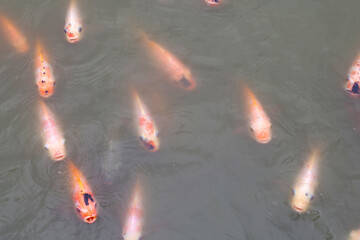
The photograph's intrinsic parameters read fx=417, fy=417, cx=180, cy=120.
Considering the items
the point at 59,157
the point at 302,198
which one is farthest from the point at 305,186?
the point at 59,157

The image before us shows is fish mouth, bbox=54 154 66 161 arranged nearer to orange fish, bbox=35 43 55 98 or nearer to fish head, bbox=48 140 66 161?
fish head, bbox=48 140 66 161

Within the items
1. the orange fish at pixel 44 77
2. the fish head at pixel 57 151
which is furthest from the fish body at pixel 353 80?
the orange fish at pixel 44 77

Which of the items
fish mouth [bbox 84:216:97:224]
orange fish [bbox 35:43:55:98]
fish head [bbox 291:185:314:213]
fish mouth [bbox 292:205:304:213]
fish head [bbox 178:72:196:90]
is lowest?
fish mouth [bbox 292:205:304:213]

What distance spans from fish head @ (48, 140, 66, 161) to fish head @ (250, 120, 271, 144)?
2.82 m

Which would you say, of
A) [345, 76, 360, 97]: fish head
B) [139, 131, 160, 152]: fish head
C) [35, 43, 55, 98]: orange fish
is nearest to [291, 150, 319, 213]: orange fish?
[345, 76, 360, 97]: fish head

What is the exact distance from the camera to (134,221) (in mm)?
5559

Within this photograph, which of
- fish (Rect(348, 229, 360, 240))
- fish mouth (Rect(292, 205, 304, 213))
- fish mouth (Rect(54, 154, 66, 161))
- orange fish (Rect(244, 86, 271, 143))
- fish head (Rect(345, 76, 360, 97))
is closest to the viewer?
fish (Rect(348, 229, 360, 240))

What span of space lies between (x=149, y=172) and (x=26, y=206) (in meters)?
1.77

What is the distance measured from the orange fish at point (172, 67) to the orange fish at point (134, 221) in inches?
79.8

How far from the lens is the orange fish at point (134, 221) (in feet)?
18.0

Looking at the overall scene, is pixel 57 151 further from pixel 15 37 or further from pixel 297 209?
pixel 297 209

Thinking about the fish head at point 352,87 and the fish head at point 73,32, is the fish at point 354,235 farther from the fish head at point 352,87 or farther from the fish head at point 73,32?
the fish head at point 73,32

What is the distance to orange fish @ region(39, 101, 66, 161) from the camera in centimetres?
611

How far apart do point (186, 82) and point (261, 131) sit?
145 cm
